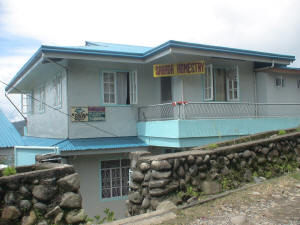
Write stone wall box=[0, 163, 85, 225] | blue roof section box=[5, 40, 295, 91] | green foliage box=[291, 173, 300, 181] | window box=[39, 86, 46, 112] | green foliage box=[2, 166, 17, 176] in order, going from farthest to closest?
window box=[39, 86, 46, 112] → blue roof section box=[5, 40, 295, 91] → green foliage box=[291, 173, 300, 181] → green foliage box=[2, 166, 17, 176] → stone wall box=[0, 163, 85, 225]

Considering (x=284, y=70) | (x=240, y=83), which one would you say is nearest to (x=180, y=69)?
(x=240, y=83)

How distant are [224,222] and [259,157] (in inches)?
106

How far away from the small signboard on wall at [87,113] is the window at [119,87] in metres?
0.49

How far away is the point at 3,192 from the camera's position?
416 cm

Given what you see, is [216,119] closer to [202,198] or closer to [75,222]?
[202,198]

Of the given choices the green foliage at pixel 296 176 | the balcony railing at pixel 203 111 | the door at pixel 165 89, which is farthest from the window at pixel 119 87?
the green foliage at pixel 296 176

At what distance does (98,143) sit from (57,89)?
3151mm

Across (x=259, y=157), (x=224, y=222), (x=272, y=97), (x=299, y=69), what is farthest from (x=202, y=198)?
(x=299, y=69)

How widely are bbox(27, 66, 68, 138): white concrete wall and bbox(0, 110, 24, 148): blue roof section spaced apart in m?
1.18

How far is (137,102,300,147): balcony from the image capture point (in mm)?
10141

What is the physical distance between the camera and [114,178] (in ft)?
38.0

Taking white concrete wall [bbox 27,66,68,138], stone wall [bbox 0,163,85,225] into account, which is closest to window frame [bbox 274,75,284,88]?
white concrete wall [bbox 27,66,68,138]

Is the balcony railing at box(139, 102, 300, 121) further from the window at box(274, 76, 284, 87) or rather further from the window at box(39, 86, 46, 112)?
the window at box(39, 86, 46, 112)

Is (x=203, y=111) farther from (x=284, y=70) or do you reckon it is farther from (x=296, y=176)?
(x=284, y=70)
